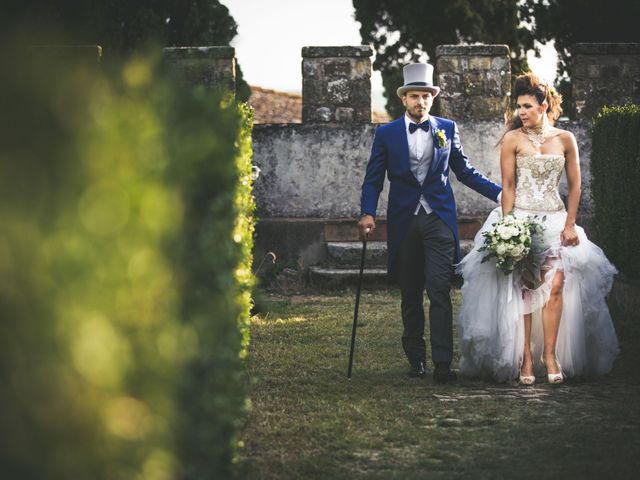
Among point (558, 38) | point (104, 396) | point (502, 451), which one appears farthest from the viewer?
point (558, 38)

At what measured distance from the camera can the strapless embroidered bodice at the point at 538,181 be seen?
657cm

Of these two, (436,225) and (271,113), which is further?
(271,113)

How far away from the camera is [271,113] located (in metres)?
27.8

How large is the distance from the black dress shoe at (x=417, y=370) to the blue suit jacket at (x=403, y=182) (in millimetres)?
679

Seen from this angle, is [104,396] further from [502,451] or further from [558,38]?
[558,38]

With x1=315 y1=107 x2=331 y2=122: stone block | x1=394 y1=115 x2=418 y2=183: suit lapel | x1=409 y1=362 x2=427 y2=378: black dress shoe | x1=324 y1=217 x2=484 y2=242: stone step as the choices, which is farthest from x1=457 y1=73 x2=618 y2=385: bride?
x1=315 y1=107 x2=331 y2=122: stone block

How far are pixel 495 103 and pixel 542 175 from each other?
543 cm

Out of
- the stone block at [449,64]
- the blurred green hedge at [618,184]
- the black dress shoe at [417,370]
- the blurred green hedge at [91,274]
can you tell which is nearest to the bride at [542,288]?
the black dress shoe at [417,370]

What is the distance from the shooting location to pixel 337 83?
11.8 metres

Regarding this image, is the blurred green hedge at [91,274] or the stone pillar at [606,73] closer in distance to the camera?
the blurred green hedge at [91,274]

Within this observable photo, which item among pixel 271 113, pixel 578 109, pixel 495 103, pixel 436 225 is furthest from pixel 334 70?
pixel 271 113

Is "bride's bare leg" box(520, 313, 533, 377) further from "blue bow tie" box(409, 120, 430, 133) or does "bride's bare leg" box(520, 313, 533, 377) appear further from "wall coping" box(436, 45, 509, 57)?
"wall coping" box(436, 45, 509, 57)

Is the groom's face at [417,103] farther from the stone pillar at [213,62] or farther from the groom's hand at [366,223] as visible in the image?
the stone pillar at [213,62]

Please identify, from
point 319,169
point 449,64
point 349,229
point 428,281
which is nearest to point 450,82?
point 449,64
